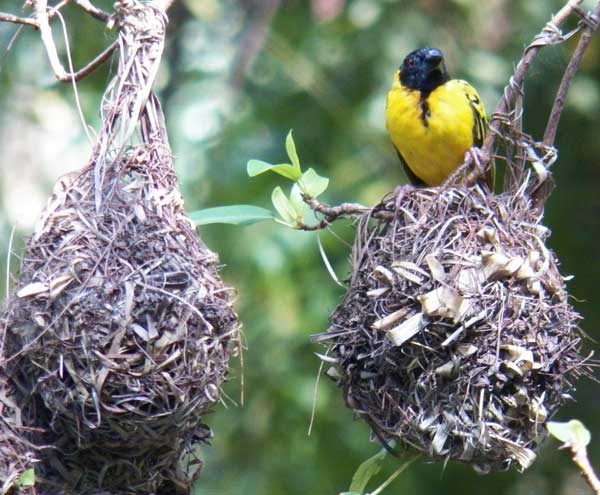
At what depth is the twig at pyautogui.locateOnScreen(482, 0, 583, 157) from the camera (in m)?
2.60

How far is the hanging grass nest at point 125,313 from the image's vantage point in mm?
2361

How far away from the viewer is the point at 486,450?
2471mm

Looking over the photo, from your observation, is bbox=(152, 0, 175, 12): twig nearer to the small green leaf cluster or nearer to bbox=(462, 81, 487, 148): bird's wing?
the small green leaf cluster

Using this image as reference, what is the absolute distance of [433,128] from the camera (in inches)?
142

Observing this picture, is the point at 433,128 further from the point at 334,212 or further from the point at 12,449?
the point at 12,449

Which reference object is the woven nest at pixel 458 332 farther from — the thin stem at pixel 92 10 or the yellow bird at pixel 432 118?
the yellow bird at pixel 432 118

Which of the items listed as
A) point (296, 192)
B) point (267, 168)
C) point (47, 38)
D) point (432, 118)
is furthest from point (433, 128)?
point (47, 38)

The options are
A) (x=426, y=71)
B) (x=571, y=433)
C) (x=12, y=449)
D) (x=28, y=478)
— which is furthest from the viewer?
(x=426, y=71)

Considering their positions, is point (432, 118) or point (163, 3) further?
point (432, 118)

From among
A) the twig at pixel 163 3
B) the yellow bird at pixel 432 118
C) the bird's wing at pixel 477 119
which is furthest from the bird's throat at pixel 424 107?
the twig at pixel 163 3

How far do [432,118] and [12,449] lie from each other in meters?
1.82

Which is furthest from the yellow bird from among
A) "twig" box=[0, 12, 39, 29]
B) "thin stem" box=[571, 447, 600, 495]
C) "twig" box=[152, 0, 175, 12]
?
"thin stem" box=[571, 447, 600, 495]

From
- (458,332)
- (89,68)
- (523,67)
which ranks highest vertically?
(89,68)

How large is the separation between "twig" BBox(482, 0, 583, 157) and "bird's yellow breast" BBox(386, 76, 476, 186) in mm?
876
